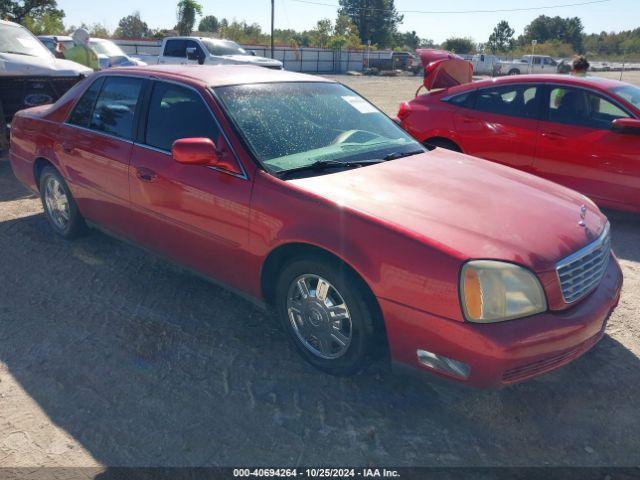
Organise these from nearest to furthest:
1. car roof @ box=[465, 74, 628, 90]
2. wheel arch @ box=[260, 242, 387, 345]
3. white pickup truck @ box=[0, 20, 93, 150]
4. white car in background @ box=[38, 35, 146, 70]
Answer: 1. wheel arch @ box=[260, 242, 387, 345]
2. car roof @ box=[465, 74, 628, 90]
3. white pickup truck @ box=[0, 20, 93, 150]
4. white car in background @ box=[38, 35, 146, 70]

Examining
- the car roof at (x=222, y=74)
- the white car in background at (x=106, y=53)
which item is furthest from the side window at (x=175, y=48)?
the car roof at (x=222, y=74)

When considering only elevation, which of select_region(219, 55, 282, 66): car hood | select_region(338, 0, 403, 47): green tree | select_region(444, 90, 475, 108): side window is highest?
select_region(338, 0, 403, 47): green tree

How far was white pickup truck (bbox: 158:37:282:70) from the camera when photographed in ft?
54.0

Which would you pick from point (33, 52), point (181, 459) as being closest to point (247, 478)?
point (181, 459)

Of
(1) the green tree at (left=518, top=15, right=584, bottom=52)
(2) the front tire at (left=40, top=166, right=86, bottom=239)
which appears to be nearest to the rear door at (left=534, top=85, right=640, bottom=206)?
(2) the front tire at (left=40, top=166, right=86, bottom=239)

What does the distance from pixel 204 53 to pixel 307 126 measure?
1423 centimetres

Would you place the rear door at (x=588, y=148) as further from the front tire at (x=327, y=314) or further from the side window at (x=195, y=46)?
the side window at (x=195, y=46)

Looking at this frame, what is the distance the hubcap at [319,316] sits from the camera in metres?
2.90

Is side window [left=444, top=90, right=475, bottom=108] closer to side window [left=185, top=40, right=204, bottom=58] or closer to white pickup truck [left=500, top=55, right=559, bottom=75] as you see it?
side window [left=185, top=40, right=204, bottom=58]

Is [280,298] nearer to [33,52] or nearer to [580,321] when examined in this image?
[580,321]

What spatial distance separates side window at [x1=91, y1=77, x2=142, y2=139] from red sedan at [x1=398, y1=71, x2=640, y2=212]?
9.05 ft

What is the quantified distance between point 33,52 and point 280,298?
8.15m

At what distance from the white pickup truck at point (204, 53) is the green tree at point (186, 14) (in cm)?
2616

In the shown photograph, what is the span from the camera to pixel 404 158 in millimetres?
3645
